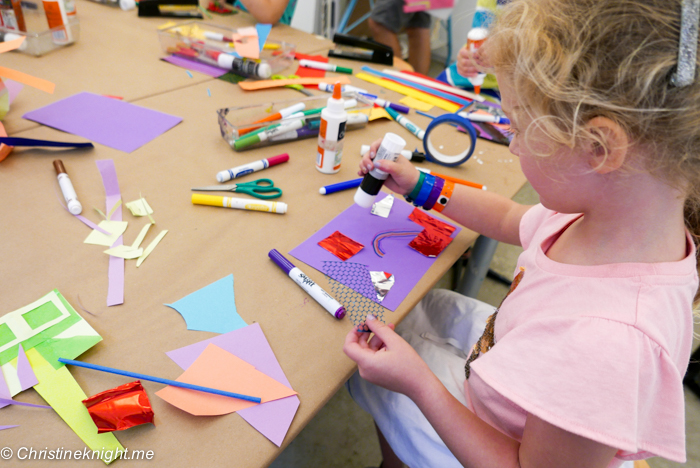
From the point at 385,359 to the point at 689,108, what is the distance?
1.34 feet

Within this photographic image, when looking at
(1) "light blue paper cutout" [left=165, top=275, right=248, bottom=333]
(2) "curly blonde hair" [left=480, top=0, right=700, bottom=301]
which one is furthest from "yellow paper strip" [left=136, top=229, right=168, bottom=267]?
(2) "curly blonde hair" [left=480, top=0, right=700, bottom=301]

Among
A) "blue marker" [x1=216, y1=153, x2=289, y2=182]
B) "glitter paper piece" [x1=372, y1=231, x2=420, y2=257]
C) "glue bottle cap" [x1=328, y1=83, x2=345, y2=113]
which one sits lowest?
"glitter paper piece" [x1=372, y1=231, x2=420, y2=257]

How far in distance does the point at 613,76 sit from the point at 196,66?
1126 millimetres

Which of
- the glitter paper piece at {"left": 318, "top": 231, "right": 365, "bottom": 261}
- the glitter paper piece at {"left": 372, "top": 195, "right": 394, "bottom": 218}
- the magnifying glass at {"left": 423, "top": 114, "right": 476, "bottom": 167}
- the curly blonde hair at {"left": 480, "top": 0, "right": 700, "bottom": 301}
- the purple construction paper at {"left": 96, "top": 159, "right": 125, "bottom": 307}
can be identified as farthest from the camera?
the magnifying glass at {"left": 423, "top": 114, "right": 476, "bottom": 167}

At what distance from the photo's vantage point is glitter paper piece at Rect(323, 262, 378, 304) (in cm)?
65

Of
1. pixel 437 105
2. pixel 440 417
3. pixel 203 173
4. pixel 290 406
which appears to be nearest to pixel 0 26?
pixel 203 173

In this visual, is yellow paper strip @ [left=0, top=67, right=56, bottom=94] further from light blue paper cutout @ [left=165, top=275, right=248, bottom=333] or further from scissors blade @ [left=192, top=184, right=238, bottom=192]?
light blue paper cutout @ [left=165, top=275, right=248, bottom=333]

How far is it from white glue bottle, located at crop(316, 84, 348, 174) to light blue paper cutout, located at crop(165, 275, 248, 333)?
1.18 feet

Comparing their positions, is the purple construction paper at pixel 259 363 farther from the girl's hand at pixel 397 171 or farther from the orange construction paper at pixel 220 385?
the girl's hand at pixel 397 171

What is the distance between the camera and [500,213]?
797mm

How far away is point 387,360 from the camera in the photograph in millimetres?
541

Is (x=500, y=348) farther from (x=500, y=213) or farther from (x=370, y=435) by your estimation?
(x=370, y=435)

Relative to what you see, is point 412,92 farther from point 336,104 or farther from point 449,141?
point 336,104

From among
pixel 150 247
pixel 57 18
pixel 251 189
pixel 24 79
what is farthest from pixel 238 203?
pixel 57 18
